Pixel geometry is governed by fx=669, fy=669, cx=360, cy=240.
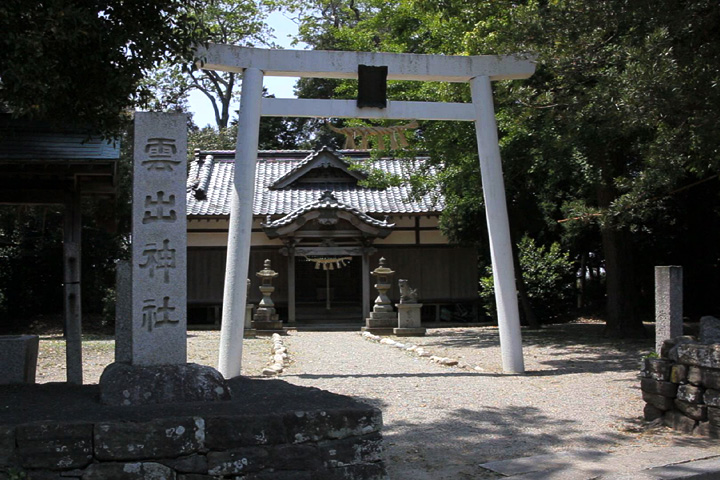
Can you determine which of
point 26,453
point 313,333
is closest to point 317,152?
point 313,333

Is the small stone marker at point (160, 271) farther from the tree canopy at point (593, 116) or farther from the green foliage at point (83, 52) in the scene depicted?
the tree canopy at point (593, 116)

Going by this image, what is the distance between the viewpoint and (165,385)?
16.0 feet

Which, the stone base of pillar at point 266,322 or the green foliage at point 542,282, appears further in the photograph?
the green foliage at point 542,282

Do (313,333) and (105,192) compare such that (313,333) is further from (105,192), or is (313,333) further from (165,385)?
(165,385)

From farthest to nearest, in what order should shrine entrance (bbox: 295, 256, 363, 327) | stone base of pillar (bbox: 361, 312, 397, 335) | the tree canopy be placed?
shrine entrance (bbox: 295, 256, 363, 327)
stone base of pillar (bbox: 361, 312, 397, 335)
the tree canopy

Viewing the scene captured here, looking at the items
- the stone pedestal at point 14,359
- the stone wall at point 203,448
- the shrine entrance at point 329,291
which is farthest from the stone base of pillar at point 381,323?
the stone wall at point 203,448

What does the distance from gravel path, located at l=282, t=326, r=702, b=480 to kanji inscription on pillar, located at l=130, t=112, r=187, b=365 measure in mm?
2046

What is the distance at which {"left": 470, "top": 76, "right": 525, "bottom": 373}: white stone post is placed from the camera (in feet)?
31.4

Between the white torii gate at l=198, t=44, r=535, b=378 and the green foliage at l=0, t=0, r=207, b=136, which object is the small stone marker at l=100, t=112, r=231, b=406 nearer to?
the green foliage at l=0, t=0, r=207, b=136

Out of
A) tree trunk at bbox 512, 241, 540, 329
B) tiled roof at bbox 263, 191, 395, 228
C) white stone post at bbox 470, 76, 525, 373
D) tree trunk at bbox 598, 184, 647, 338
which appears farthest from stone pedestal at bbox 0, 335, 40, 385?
tree trunk at bbox 512, 241, 540, 329

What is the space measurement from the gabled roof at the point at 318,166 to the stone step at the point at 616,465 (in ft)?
55.3

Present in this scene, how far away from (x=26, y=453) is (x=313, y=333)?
13832 millimetres

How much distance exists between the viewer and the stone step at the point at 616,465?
489cm

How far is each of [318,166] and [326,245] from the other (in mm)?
Result: 3336
